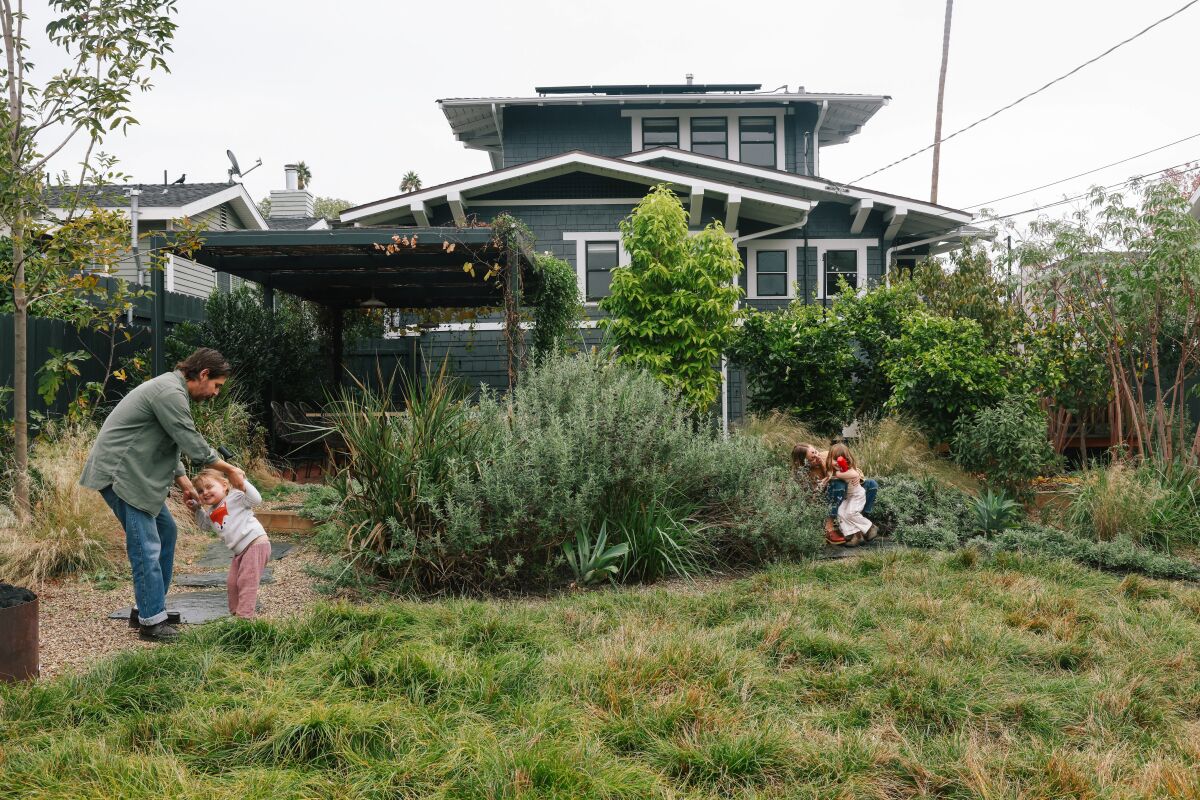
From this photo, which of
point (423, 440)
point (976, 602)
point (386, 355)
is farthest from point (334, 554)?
point (386, 355)

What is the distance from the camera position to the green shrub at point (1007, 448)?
888 cm

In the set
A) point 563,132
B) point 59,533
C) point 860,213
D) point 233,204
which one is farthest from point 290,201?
point 59,533

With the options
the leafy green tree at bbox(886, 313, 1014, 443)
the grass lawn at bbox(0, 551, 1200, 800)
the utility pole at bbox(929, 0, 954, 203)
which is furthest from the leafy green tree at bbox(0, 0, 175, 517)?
the utility pole at bbox(929, 0, 954, 203)

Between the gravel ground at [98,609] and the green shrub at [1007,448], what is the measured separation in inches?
245

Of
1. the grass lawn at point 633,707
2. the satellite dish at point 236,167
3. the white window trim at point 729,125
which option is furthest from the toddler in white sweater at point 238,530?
the satellite dish at point 236,167

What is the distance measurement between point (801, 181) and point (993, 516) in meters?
9.92

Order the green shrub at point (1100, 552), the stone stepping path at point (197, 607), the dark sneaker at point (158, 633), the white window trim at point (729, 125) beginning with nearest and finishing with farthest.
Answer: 1. the dark sneaker at point (158, 633)
2. the stone stepping path at point (197, 607)
3. the green shrub at point (1100, 552)
4. the white window trim at point (729, 125)

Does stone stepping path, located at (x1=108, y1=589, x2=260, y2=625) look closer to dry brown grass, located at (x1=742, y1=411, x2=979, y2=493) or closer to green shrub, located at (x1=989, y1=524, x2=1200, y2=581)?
dry brown grass, located at (x1=742, y1=411, x2=979, y2=493)

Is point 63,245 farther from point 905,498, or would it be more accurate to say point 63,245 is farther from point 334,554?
point 905,498

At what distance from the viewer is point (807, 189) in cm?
1692

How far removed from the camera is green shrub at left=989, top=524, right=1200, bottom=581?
22.2ft

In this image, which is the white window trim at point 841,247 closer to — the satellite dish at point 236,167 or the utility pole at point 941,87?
the utility pole at point 941,87

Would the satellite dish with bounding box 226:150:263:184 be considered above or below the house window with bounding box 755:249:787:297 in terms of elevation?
above

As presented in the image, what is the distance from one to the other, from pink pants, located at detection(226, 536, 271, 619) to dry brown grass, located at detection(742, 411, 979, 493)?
507 cm
